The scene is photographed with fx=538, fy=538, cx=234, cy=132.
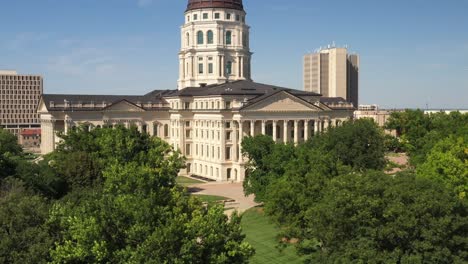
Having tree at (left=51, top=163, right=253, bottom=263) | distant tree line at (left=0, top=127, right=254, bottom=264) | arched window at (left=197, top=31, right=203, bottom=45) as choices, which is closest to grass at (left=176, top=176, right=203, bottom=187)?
arched window at (left=197, top=31, right=203, bottom=45)

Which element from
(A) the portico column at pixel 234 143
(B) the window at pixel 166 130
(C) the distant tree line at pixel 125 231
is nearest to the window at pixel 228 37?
(B) the window at pixel 166 130

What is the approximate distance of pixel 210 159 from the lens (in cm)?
9438

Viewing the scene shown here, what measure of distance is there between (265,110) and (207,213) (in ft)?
202

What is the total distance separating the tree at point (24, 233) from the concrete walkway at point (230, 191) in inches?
1447

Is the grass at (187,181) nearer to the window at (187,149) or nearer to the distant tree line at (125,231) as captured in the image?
the window at (187,149)

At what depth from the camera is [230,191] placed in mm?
79938

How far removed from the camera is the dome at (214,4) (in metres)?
109

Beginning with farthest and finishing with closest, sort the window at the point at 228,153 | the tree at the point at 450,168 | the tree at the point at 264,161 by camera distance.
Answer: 1. the window at the point at 228,153
2. the tree at the point at 264,161
3. the tree at the point at 450,168

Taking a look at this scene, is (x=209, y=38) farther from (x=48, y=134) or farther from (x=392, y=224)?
(x=392, y=224)

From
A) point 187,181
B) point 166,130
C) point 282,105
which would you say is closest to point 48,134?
point 166,130

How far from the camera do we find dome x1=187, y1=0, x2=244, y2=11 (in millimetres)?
109125

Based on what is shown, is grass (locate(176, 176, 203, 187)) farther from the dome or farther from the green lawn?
the dome

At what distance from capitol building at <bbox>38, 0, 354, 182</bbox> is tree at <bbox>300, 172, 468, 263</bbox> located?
50917mm

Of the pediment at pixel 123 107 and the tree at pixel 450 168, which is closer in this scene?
the tree at pixel 450 168
